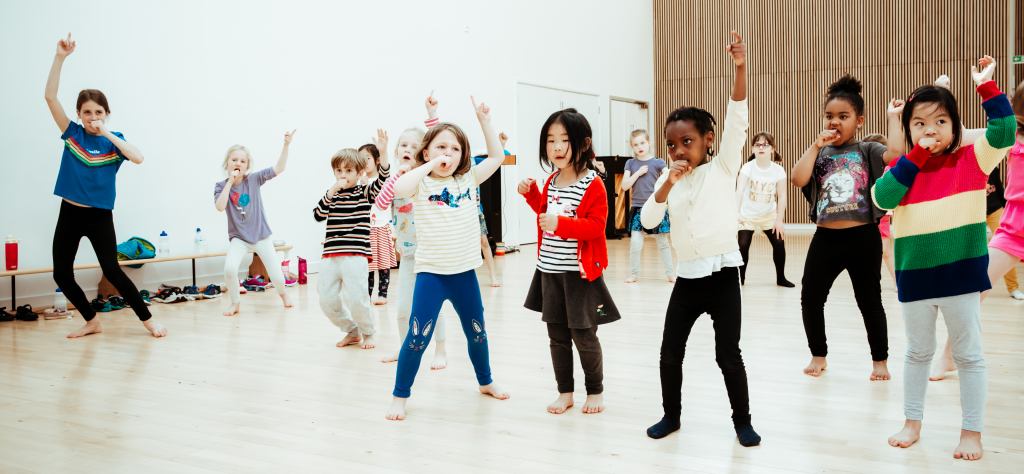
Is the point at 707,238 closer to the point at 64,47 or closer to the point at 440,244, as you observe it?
the point at 440,244

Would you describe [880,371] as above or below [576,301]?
below

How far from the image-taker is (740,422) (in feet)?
7.75

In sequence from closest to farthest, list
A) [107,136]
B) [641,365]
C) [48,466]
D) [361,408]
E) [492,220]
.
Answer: [48,466]
[361,408]
[641,365]
[107,136]
[492,220]

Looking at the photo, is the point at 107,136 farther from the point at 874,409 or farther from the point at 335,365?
the point at 874,409

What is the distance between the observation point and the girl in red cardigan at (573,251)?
2.56 m

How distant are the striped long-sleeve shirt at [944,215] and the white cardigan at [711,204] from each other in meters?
0.48

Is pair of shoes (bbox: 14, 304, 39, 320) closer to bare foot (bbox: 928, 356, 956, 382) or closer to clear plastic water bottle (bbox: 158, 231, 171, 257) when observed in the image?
clear plastic water bottle (bbox: 158, 231, 171, 257)

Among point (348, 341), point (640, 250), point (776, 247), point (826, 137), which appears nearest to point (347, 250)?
point (348, 341)

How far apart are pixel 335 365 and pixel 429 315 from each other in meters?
1.17

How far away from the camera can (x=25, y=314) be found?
5094 mm

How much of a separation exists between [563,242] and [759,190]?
12.7 ft

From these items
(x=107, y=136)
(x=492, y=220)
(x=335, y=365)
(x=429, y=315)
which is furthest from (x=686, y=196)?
(x=492, y=220)

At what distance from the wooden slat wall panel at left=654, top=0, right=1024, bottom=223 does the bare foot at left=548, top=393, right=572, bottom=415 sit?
35.6 feet

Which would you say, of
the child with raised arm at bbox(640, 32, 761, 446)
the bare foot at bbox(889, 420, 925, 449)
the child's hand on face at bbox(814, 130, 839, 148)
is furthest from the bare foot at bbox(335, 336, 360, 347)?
the bare foot at bbox(889, 420, 925, 449)
